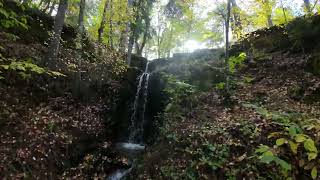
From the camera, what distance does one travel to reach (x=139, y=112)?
14250 millimetres

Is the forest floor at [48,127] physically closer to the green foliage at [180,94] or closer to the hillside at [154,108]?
the hillside at [154,108]

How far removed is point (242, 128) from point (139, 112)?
7327 mm

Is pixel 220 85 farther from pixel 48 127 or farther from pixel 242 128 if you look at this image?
pixel 48 127

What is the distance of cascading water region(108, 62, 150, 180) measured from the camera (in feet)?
36.0

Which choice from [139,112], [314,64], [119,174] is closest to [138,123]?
[139,112]

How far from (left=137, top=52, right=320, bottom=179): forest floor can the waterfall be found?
319 cm

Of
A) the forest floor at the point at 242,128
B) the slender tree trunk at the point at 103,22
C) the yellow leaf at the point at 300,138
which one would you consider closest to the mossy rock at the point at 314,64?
the forest floor at the point at 242,128

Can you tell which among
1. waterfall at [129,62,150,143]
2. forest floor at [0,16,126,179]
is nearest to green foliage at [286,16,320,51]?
waterfall at [129,62,150,143]

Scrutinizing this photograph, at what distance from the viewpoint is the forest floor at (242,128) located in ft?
20.4

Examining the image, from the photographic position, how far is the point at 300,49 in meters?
12.2

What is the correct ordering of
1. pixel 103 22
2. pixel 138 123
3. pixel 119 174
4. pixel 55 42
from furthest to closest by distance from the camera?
1. pixel 103 22
2. pixel 138 123
3. pixel 55 42
4. pixel 119 174

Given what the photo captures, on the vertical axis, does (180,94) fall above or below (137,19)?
below

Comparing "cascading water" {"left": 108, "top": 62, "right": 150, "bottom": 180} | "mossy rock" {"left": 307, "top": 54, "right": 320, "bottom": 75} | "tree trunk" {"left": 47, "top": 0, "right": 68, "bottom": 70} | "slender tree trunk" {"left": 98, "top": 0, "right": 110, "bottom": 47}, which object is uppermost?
"slender tree trunk" {"left": 98, "top": 0, "right": 110, "bottom": 47}

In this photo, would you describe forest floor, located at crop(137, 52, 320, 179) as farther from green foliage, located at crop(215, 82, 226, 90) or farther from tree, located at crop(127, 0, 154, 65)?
tree, located at crop(127, 0, 154, 65)
